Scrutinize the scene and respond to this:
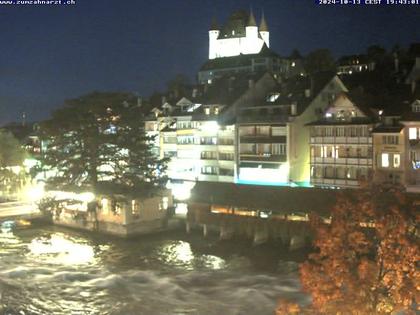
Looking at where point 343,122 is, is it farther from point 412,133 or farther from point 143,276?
point 143,276

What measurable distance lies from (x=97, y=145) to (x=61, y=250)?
9960 mm

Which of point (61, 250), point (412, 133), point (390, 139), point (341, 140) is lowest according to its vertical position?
point (61, 250)

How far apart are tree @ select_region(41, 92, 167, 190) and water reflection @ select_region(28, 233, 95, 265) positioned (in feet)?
16.8

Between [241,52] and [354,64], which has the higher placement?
[241,52]

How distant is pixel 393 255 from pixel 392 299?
1.11 metres

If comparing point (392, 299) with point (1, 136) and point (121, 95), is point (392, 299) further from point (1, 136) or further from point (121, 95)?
point (1, 136)

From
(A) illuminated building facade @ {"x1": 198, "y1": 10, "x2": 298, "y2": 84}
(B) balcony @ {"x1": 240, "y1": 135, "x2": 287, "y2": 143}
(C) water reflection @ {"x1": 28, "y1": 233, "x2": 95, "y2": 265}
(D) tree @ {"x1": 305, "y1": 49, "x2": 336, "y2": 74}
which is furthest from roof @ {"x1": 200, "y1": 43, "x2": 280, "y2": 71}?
(C) water reflection @ {"x1": 28, "y1": 233, "x2": 95, "y2": 265}

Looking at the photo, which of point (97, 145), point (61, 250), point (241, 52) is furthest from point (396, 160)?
point (241, 52)

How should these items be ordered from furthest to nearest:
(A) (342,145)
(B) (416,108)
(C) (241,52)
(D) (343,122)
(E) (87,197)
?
(C) (241,52)
(E) (87,197)
(D) (343,122)
(A) (342,145)
(B) (416,108)

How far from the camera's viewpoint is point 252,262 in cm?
3647

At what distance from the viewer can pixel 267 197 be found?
136 feet

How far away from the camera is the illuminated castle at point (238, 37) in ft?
360

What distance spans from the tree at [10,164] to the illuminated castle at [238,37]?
4947 cm

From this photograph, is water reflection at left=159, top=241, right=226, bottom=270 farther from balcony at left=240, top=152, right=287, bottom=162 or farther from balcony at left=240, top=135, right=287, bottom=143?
balcony at left=240, top=135, right=287, bottom=143
